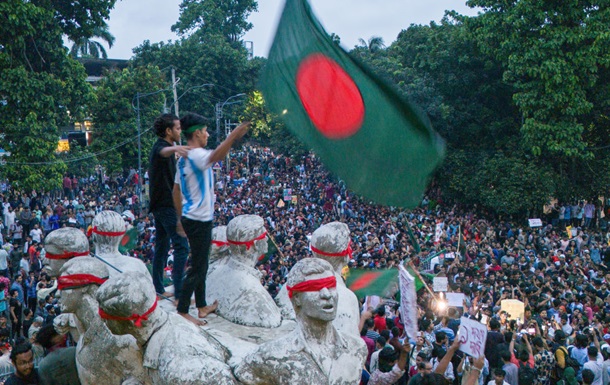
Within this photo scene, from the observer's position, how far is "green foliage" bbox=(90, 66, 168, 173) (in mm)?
38750

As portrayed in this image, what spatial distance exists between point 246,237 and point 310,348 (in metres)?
2.16

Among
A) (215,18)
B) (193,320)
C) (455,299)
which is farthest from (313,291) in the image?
(215,18)

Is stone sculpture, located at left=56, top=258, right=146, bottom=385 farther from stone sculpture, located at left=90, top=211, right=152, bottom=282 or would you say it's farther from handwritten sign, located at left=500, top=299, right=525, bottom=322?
handwritten sign, located at left=500, top=299, right=525, bottom=322

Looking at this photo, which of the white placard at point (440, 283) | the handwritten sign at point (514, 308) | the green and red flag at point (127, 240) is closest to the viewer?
the green and red flag at point (127, 240)

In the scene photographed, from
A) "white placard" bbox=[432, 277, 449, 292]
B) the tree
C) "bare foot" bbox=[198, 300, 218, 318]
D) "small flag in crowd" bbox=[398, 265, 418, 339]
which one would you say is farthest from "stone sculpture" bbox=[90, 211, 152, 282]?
the tree

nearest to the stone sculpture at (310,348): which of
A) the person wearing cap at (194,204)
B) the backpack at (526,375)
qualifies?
the person wearing cap at (194,204)

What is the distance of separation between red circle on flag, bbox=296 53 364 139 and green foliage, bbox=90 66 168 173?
33040 millimetres

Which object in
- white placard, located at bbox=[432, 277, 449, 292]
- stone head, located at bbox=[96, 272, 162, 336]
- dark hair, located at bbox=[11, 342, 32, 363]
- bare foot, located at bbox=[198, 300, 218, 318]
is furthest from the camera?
white placard, located at bbox=[432, 277, 449, 292]

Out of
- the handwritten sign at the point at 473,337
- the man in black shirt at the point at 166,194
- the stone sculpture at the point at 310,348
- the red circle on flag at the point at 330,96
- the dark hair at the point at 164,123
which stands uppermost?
the red circle on flag at the point at 330,96

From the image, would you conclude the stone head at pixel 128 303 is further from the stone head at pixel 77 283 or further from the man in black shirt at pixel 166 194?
the man in black shirt at pixel 166 194

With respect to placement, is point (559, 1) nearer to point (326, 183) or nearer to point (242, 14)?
point (326, 183)

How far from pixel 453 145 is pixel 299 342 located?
30417 millimetres

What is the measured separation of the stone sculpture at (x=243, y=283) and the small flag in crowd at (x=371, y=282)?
4.07 m

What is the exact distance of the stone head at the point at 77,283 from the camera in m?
6.00
